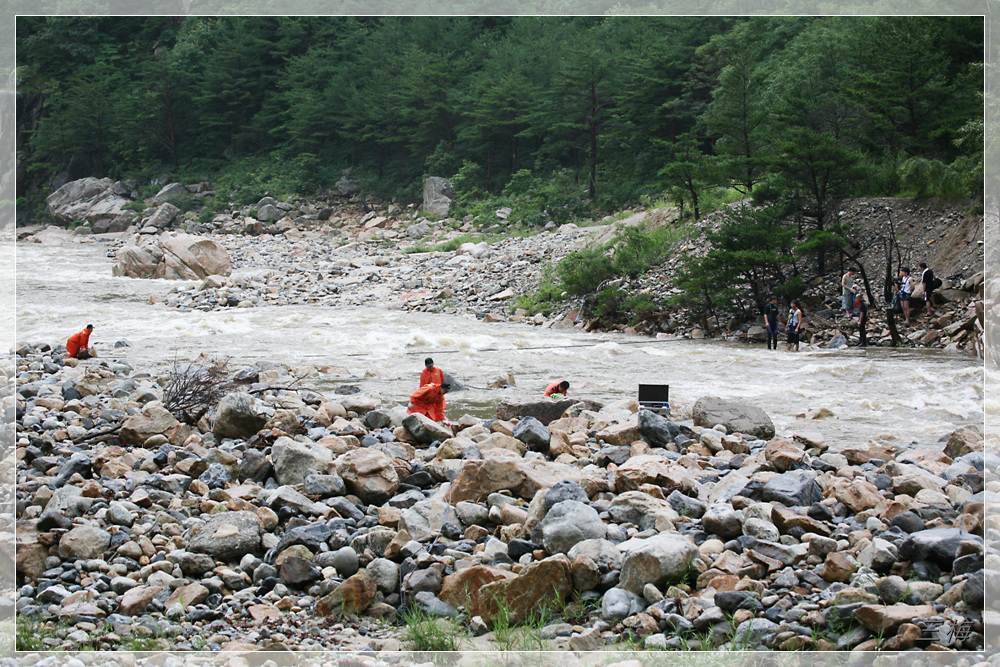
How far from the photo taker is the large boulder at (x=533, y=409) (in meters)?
7.50

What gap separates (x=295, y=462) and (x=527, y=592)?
217cm

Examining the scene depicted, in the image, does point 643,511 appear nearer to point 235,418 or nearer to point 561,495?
point 561,495

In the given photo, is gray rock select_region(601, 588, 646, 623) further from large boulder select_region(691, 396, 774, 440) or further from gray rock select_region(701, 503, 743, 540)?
large boulder select_region(691, 396, 774, 440)

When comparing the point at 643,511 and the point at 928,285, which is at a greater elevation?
the point at 928,285

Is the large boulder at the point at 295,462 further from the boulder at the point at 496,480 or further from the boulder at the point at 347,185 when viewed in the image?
the boulder at the point at 347,185

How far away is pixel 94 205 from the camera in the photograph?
1379 inches

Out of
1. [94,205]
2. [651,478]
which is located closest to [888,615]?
[651,478]

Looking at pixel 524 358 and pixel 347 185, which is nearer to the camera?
pixel 524 358

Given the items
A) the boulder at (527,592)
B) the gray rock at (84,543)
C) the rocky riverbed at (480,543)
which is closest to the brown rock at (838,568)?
the rocky riverbed at (480,543)

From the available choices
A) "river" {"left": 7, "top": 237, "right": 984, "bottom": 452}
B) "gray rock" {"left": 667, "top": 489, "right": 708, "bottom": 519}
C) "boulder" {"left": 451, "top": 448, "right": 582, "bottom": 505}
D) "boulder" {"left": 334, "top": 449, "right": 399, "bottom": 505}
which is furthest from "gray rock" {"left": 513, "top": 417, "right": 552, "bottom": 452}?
"river" {"left": 7, "top": 237, "right": 984, "bottom": 452}

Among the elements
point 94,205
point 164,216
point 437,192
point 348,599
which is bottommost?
point 348,599

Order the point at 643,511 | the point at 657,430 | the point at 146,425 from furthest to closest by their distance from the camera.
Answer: the point at 657,430 < the point at 146,425 < the point at 643,511

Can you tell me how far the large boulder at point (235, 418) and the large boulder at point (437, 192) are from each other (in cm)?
2701

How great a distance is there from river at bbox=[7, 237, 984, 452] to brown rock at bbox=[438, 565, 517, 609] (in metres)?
3.12
